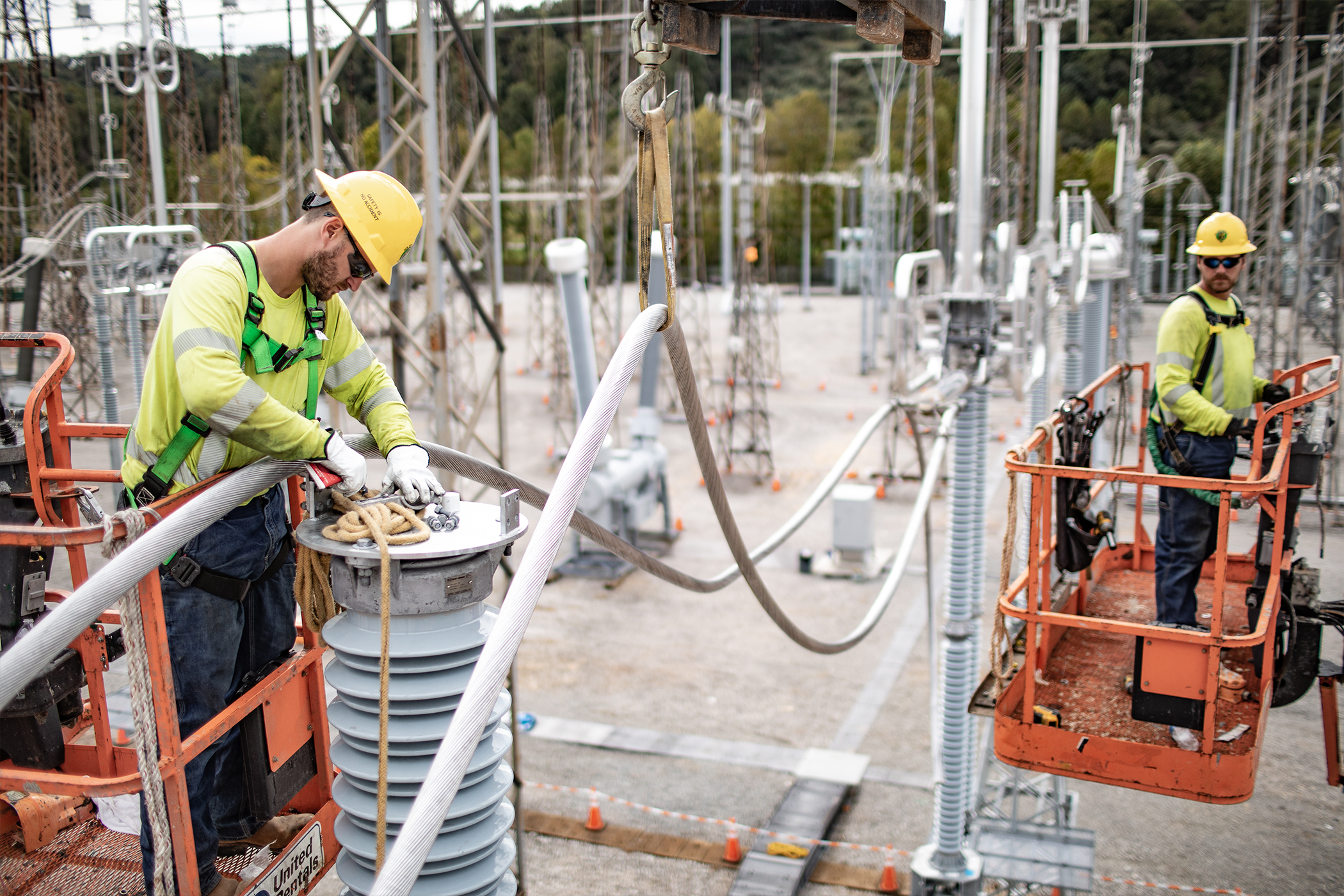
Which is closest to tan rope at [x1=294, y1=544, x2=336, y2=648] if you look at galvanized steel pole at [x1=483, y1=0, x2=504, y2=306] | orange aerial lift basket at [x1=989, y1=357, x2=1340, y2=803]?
orange aerial lift basket at [x1=989, y1=357, x2=1340, y2=803]

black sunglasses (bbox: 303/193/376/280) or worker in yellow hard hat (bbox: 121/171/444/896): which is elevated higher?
black sunglasses (bbox: 303/193/376/280)

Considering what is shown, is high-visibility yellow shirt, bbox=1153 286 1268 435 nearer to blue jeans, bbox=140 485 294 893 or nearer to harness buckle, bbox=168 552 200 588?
blue jeans, bbox=140 485 294 893

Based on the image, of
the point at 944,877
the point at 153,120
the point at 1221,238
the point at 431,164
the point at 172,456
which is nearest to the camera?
the point at 172,456

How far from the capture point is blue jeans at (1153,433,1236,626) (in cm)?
551

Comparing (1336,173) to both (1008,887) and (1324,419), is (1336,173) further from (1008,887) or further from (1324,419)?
(1008,887)

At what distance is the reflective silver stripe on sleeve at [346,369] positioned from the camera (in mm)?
3703

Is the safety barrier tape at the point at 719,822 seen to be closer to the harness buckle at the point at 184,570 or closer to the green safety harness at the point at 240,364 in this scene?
the harness buckle at the point at 184,570

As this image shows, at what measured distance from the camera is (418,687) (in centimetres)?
289

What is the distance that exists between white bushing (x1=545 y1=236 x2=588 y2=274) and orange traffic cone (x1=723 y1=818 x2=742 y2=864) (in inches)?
233

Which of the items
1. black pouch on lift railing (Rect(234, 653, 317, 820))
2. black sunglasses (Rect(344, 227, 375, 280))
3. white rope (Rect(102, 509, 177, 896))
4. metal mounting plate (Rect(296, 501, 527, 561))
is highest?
black sunglasses (Rect(344, 227, 375, 280))

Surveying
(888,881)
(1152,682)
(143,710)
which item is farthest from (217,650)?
(888,881)

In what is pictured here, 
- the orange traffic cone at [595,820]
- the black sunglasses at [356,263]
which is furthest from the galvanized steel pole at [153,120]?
the black sunglasses at [356,263]

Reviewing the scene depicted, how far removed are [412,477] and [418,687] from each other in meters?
0.67

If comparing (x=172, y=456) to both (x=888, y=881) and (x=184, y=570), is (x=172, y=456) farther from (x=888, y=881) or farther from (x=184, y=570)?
(x=888, y=881)
